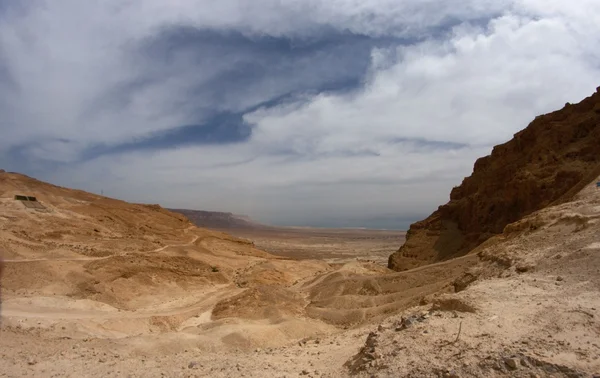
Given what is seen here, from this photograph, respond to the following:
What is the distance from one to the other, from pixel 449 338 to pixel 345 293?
10.6m

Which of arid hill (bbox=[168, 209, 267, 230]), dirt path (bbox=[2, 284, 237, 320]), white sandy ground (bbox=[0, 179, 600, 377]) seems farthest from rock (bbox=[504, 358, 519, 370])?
arid hill (bbox=[168, 209, 267, 230])

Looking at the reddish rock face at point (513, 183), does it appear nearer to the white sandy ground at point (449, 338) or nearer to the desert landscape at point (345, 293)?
the desert landscape at point (345, 293)

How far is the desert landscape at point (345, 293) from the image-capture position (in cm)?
530

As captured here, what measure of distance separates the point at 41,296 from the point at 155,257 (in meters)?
7.89

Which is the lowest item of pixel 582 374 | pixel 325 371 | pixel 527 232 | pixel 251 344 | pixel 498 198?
pixel 251 344

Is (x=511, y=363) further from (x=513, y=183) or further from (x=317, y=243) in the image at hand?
(x=317, y=243)

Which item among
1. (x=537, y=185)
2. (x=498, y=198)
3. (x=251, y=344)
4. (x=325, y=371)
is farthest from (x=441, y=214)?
(x=325, y=371)

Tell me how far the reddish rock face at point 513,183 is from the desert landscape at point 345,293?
0.06m

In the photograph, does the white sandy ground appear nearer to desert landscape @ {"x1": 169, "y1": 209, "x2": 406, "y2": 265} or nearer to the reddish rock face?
the reddish rock face

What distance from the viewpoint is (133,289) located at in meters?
18.3

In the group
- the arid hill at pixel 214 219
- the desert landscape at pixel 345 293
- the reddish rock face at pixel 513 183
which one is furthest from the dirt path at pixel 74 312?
the arid hill at pixel 214 219

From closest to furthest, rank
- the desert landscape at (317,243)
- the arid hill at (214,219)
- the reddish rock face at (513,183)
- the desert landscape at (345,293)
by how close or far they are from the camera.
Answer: the desert landscape at (345,293), the reddish rock face at (513,183), the desert landscape at (317,243), the arid hill at (214,219)

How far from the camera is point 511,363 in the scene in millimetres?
4395

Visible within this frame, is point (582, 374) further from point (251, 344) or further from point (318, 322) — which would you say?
point (318, 322)
